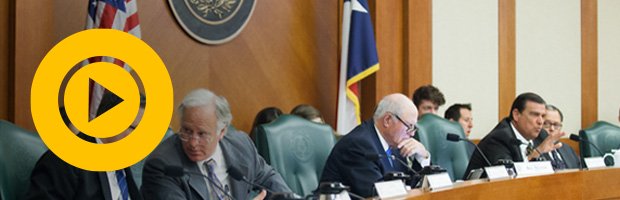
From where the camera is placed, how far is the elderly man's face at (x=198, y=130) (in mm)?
3240

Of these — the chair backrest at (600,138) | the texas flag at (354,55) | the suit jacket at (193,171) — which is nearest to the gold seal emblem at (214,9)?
the texas flag at (354,55)

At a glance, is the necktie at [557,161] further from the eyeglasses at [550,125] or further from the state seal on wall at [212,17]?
the state seal on wall at [212,17]

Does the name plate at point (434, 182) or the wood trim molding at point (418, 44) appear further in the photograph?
the wood trim molding at point (418, 44)

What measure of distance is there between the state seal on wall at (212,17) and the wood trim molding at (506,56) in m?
2.65

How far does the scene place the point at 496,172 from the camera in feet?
13.4

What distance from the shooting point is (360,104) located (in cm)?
634

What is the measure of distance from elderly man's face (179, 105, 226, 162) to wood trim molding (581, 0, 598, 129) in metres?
5.79

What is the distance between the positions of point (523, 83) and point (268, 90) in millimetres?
2841

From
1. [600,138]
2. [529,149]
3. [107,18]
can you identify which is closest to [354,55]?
[529,149]

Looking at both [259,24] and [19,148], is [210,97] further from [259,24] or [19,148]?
[259,24]

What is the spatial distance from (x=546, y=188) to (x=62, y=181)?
2235 millimetres

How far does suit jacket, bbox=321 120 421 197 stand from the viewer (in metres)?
3.91

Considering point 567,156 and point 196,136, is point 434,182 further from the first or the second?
point 567,156

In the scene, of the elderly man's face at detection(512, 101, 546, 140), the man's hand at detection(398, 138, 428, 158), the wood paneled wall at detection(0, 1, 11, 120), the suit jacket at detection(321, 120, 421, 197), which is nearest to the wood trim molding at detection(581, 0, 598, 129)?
the elderly man's face at detection(512, 101, 546, 140)
